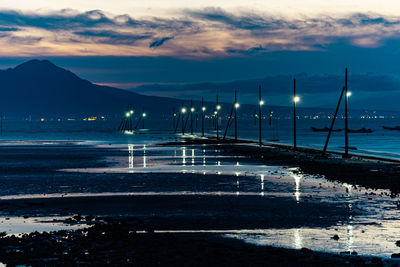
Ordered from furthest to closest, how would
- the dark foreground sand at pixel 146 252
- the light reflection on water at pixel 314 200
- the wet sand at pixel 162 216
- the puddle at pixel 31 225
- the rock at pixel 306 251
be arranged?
the puddle at pixel 31 225, the light reflection on water at pixel 314 200, the rock at pixel 306 251, the wet sand at pixel 162 216, the dark foreground sand at pixel 146 252

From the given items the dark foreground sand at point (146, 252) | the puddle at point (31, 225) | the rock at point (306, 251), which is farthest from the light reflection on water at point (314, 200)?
the puddle at point (31, 225)

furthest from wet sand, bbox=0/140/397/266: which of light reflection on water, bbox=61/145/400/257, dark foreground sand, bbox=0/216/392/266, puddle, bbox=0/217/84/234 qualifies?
puddle, bbox=0/217/84/234

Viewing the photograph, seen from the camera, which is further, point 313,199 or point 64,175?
point 64,175

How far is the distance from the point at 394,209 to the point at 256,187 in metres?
8.90

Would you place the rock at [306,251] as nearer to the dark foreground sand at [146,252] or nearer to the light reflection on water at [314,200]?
the dark foreground sand at [146,252]

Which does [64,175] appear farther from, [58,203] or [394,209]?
[394,209]

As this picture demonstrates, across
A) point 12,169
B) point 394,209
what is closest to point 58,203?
point 394,209

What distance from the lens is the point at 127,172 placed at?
3697 cm

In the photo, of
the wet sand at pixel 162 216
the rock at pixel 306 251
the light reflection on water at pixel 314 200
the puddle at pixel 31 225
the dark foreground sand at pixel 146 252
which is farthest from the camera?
the puddle at pixel 31 225

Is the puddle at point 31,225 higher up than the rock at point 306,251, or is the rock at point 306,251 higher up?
the rock at point 306,251

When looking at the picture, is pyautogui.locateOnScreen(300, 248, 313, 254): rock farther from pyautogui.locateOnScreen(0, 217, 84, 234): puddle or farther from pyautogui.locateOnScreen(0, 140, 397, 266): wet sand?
pyautogui.locateOnScreen(0, 217, 84, 234): puddle

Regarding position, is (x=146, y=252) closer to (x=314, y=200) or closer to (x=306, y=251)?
(x=306, y=251)

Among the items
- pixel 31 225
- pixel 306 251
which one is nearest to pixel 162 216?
pixel 31 225

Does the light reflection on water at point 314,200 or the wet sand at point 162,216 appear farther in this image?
the light reflection on water at point 314,200
